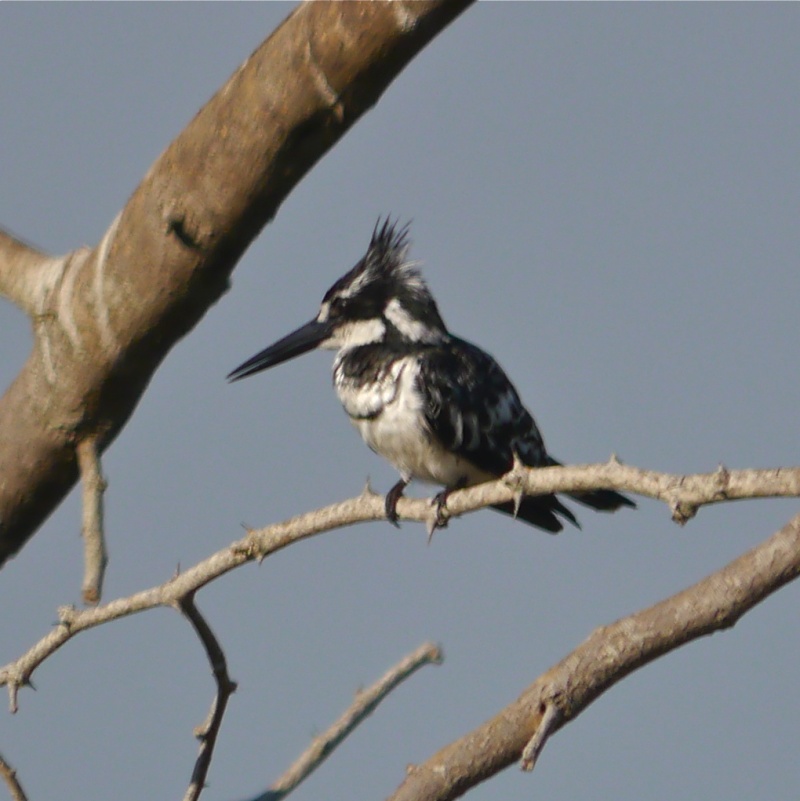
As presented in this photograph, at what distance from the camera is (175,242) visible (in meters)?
3.91

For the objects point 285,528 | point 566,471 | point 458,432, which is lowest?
point 566,471

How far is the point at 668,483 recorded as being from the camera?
284cm

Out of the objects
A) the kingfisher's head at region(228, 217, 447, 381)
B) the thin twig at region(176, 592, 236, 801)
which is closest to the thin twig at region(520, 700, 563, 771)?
the thin twig at region(176, 592, 236, 801)

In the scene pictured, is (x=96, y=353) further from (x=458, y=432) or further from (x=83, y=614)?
(x=458, y=432)

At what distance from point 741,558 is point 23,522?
2.31m

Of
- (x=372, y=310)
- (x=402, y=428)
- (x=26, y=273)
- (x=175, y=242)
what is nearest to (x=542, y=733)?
(x=175, y=242)

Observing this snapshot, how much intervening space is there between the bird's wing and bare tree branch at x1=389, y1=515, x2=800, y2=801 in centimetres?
236

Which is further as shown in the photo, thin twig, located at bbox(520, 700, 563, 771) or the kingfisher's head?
the kingfisher's head

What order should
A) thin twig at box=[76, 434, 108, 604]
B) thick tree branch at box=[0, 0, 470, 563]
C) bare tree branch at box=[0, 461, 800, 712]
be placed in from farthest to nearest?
1. thin twig at box=[76, 434, 108, 604]
2. bare tree branch at box=[0, 461, 800, 712]
3. thick tree branch at box=[0, 0, 470, 563]

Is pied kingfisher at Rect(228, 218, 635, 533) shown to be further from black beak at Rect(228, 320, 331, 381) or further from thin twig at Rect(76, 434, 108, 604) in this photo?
thin twig at Rect(76, 434, 108, 604)

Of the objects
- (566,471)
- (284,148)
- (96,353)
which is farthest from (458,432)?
(566,471)

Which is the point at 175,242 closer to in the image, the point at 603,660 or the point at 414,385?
the point at 603,660

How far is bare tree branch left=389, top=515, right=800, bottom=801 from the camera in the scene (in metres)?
3.04

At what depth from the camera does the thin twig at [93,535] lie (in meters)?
3.78
